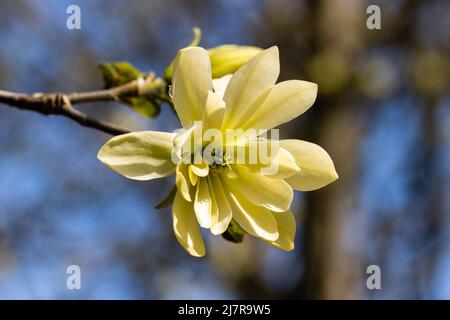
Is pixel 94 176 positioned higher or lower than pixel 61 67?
lower

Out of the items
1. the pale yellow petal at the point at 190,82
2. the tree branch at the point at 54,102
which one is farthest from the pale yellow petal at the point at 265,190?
the tree branch at the point at 54,102

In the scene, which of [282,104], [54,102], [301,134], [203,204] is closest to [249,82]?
[282,104]

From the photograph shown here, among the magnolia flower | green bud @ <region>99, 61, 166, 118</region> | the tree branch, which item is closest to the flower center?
the magnolia flower

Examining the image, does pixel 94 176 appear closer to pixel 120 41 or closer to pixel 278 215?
pixel 120 41
